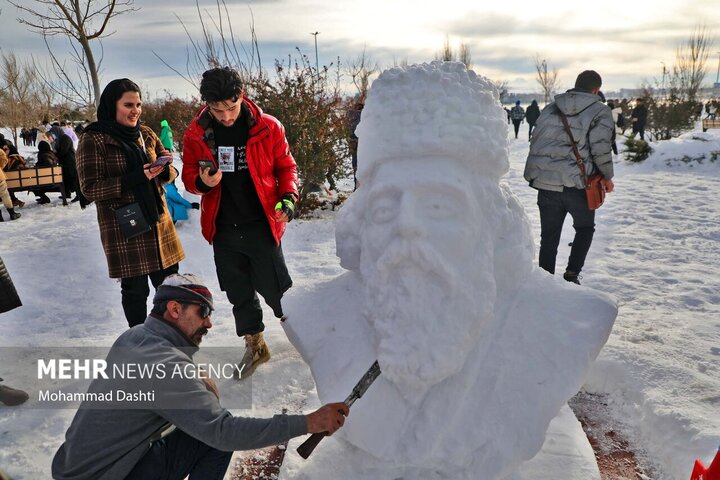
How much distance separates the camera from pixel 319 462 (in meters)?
2.25

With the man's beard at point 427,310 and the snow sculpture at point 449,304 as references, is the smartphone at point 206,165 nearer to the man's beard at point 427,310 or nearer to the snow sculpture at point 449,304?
the snow sculpture at point 449,304

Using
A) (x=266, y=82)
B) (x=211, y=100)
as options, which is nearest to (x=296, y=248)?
(x=266, y=82)

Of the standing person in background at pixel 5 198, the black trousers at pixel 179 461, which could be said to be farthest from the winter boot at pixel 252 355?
the standing person in background at pixel 5 198

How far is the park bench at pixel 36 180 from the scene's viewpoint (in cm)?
811

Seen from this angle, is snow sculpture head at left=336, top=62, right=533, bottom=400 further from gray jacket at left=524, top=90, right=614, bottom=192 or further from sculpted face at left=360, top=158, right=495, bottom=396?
gray jacket at left=524, top=90, right=614, bottom=192

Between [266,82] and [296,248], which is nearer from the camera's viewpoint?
[296,248]

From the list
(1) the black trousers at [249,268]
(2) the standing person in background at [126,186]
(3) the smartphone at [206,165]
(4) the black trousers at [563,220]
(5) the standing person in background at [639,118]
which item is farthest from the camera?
(5) the standing person in background at [639,118]

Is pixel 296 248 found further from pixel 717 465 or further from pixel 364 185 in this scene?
pixel 717 465

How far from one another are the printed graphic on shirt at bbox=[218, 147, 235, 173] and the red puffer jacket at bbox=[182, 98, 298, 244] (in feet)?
0.12

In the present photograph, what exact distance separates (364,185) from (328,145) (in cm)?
564

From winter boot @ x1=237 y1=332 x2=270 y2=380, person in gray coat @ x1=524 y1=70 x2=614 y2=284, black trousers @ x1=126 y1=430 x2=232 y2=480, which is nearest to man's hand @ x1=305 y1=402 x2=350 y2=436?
black trousers @ x1=126 y1=430 x2=232 y2=480

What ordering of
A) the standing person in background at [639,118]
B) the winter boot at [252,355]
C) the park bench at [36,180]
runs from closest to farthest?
the winter boot at [252,355], the park bench at [36,180], the standing person in background at [639,118]

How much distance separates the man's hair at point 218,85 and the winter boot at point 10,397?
1.97 m

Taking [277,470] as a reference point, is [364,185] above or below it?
above
